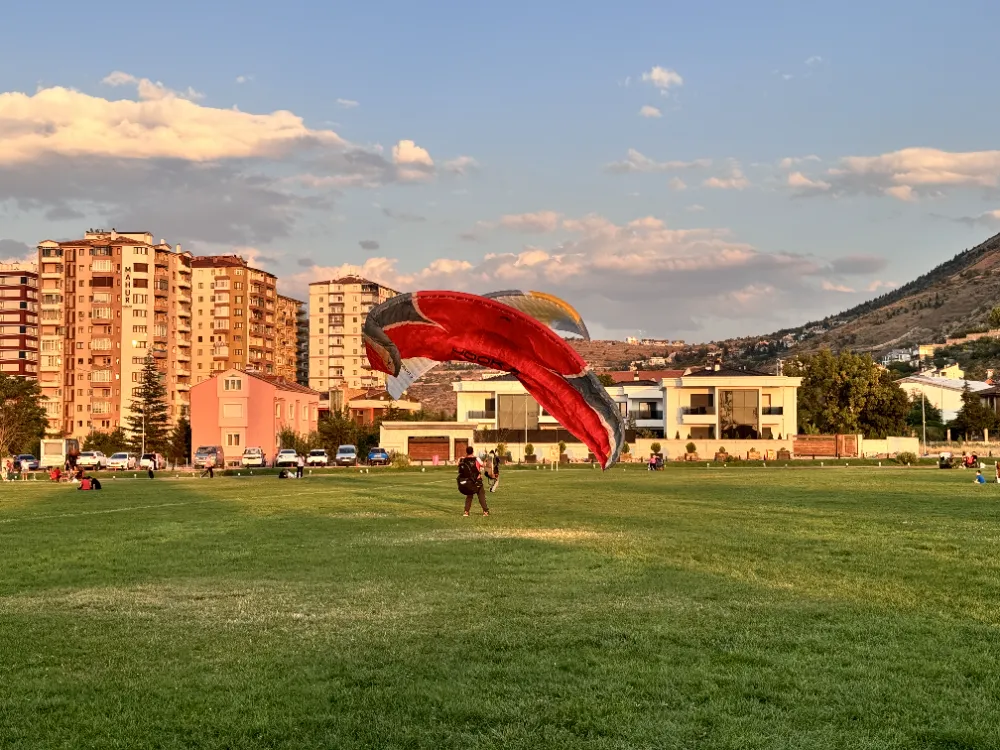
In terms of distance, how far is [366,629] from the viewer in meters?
11.6

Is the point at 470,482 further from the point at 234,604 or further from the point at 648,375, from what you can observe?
the point at 648,375

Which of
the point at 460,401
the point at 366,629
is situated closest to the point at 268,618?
the point at 366,629

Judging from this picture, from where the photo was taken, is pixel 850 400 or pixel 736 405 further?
pixel 736 405

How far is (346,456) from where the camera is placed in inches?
3494

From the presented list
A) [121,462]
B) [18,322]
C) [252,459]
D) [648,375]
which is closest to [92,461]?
[121,462]

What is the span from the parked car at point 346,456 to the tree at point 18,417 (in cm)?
3475

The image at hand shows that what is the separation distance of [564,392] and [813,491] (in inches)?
623

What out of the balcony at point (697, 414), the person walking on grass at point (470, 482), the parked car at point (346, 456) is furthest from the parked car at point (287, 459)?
the person walking on grass at point (470, 482)

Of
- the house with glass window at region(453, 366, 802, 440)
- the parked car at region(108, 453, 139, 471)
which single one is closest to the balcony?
the house with glass window at region(453, 366, 802, 440)

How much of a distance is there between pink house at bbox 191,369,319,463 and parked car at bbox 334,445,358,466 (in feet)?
35.9

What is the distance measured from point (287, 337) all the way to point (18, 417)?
88.2m

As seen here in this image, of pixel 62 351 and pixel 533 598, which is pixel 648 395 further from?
pixel 533 598

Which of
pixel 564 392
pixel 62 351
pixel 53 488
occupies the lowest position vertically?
pixel 53 488

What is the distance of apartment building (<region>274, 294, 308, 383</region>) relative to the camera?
186 metres
